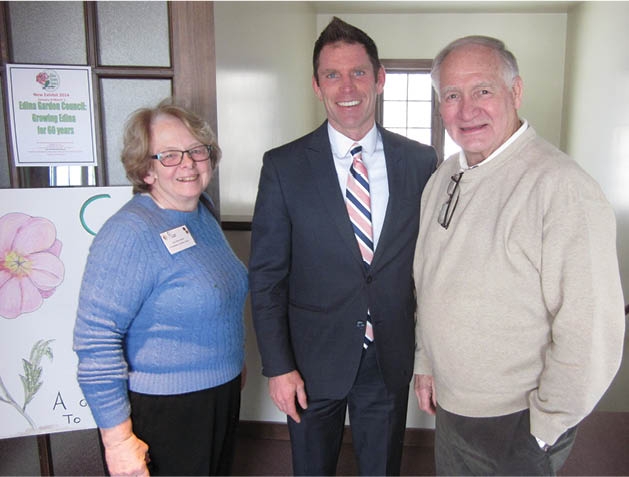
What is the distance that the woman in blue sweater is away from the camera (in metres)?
1.20

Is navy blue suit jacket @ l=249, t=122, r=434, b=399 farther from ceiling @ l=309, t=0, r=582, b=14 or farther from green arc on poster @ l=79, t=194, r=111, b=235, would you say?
ceiling @ l=309, t=0, r=582, b=14

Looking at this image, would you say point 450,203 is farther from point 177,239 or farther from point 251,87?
point 251,87

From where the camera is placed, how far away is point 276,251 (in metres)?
1.46

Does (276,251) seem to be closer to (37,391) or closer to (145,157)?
(145,157)

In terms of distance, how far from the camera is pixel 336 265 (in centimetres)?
144

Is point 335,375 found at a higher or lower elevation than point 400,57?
lower

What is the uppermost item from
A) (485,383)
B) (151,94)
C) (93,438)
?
(151,94)

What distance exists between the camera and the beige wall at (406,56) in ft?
9.78

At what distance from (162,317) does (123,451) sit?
338 mm

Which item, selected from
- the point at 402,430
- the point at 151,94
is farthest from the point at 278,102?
the point at 402,430

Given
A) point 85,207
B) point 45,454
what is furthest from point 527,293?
point 45,454

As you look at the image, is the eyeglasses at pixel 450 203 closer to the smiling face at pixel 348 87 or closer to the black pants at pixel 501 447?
the smiling face at pixel 348 87

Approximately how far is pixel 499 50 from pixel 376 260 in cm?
63

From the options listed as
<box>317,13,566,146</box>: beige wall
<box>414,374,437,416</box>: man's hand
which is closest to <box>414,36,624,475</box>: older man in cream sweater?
<box>414,374,437,416</box>: man's hand
